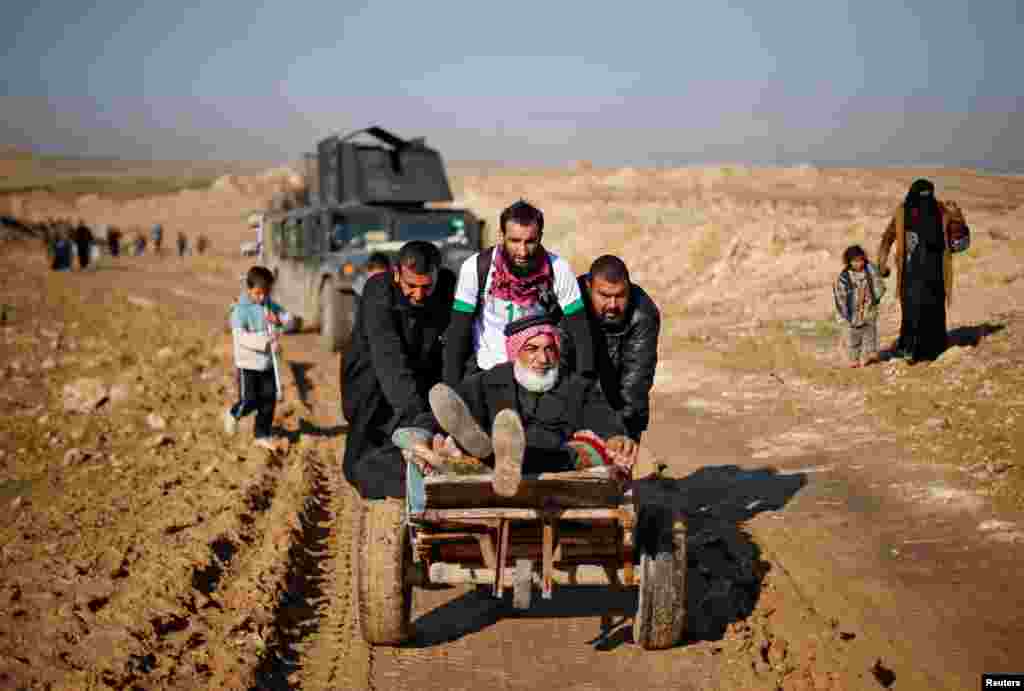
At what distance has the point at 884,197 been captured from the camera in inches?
1073

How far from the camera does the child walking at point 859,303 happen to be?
10.4 meters

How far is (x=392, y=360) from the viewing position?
5.14 metres

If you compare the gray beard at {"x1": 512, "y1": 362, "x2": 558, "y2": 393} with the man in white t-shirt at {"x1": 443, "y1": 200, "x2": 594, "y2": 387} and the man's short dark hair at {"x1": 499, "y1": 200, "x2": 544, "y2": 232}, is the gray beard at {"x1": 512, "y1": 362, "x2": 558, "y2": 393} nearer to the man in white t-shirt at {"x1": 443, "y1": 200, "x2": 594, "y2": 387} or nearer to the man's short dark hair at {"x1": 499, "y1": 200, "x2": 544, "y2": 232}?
the man in white t-shirt at {"x1": 443, "y1": 200, "x2": 594, "y2": 387}

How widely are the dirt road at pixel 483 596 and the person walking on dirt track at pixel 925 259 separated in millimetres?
1223

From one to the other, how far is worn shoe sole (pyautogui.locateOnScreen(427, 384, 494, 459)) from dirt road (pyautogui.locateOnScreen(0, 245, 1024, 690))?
4.13 feet

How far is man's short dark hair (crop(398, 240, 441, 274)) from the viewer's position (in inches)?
203

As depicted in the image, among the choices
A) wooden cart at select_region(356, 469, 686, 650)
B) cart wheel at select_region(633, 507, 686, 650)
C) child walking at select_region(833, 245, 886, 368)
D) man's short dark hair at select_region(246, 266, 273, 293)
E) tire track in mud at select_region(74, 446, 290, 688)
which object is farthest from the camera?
child walking at select_region(833, 245, 886, 368)

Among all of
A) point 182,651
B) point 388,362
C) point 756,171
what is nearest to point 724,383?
point 388,362

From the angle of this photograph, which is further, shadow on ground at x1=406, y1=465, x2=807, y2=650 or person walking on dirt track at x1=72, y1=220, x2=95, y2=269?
person walking on dirt track at x1=72, y1=220, x2=95, y2=269

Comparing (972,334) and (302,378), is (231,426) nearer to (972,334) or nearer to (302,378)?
(302,378)

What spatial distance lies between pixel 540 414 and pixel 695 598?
1.62 metres

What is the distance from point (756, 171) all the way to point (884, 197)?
18765 mm

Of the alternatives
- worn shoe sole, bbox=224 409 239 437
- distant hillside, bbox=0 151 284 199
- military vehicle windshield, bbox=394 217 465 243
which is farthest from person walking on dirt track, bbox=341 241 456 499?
distant hillside, bbox=0 151 284 199

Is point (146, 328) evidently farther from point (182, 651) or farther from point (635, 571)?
point (635, 571)
